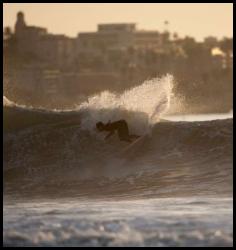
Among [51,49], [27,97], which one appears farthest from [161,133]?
[51,49]

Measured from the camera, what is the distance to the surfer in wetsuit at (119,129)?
24.6 meters

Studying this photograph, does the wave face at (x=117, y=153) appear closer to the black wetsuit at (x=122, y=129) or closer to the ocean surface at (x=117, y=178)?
the ocean surface at (x=117, y=178)

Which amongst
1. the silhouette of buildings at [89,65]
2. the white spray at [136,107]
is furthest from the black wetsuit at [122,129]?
the silhouette of buildings at [89,65]

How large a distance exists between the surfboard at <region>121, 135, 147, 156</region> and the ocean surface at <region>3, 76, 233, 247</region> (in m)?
0.07

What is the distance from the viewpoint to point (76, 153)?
965 inches

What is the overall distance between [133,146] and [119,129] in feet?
2.36

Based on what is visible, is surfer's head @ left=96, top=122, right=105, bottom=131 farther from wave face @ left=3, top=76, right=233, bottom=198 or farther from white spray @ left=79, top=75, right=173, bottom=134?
white spray @ left=79, top=75, right=173, bottom=134

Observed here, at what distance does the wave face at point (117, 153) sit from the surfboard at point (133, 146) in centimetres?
10

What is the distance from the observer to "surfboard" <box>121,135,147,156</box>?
2378 cm

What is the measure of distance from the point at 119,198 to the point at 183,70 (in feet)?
437

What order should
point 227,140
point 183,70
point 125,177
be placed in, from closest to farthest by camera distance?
point 125,177
point 227,140
point 183,70

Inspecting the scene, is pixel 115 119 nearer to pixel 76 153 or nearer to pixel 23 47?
pixel 76 153

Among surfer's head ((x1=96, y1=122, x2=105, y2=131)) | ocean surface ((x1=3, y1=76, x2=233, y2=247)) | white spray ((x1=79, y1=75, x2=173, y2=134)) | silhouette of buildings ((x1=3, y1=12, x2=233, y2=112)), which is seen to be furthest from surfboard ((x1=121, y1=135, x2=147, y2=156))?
silhouette of buildings ((x1=3, y1=12, x2=233, y2=112))

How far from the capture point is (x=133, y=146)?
957 inches
